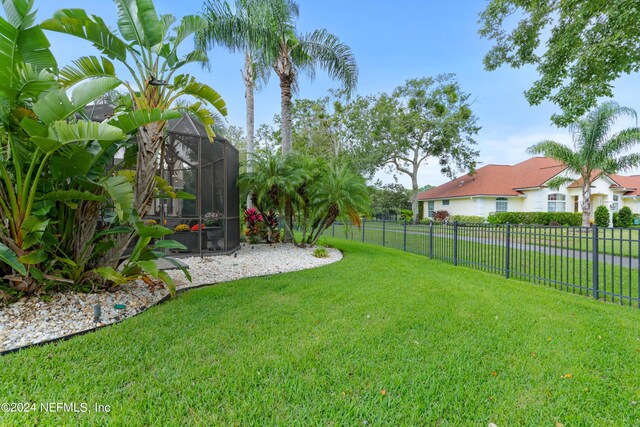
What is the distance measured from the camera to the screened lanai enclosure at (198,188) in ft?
24.4

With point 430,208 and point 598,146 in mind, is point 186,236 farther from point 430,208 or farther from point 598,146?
point 430,208

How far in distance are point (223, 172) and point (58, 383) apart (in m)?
6.37

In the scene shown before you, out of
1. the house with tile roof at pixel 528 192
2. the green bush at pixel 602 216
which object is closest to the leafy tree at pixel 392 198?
the house with tile roof at pixel 528 192

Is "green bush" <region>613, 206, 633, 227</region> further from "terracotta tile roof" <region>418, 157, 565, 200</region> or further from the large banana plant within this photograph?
the large banana plant

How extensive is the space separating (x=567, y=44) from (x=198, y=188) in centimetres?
1024

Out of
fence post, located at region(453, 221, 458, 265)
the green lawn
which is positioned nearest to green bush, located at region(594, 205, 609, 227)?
fence post, located at region(453, 221, 458, 265)

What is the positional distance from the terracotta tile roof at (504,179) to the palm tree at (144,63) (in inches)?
1010

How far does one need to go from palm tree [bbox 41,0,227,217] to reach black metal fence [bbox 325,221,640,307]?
21.9 feet

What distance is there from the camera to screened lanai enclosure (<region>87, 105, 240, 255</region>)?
24.4 ft

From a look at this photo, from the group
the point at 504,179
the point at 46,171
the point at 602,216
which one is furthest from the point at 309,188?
the point at 602,216

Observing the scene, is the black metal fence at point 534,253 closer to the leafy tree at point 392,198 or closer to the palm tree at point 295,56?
the palm tree at point 295,56

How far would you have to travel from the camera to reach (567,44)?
295 inches

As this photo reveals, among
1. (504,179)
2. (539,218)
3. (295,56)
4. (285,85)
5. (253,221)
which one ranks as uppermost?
(295,56)

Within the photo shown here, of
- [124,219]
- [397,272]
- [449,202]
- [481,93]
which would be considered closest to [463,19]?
[397,272]
